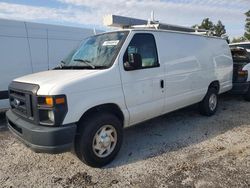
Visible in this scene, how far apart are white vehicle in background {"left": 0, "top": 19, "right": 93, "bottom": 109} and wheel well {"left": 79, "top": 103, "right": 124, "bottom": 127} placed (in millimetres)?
3177

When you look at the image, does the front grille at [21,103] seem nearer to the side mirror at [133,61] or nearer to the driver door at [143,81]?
the driver door at [143,81]

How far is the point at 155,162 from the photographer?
165 inches

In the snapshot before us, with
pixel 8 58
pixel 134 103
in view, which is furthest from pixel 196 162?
pixel 8 58

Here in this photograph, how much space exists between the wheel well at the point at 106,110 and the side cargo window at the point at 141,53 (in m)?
0.68

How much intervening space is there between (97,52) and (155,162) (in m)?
2.11

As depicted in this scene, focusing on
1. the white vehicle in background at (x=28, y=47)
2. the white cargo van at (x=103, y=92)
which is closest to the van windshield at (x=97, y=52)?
the white cargo van at (x=103, y=92)

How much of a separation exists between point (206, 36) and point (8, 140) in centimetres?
529

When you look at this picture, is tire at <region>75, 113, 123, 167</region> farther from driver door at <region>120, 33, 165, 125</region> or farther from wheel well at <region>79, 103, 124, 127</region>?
driver door at <region>120, 33, 165, 125</region>

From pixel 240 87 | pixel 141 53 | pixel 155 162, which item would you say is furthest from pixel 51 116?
pixel 240 87

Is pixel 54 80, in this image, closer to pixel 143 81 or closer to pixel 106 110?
pixel 106 110

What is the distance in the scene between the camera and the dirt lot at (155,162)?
3.64m

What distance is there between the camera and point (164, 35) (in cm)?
515

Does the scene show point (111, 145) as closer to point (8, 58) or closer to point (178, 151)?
point (178, 151)

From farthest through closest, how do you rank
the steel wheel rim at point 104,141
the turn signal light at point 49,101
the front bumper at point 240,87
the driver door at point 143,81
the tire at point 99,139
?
1. the front bumper at point 240,87
2. the driver door at point 143,81
3. the steel wheel rim at point 104,141
4. the tire at point 99,139
5. the turn signal light at point 49,101
